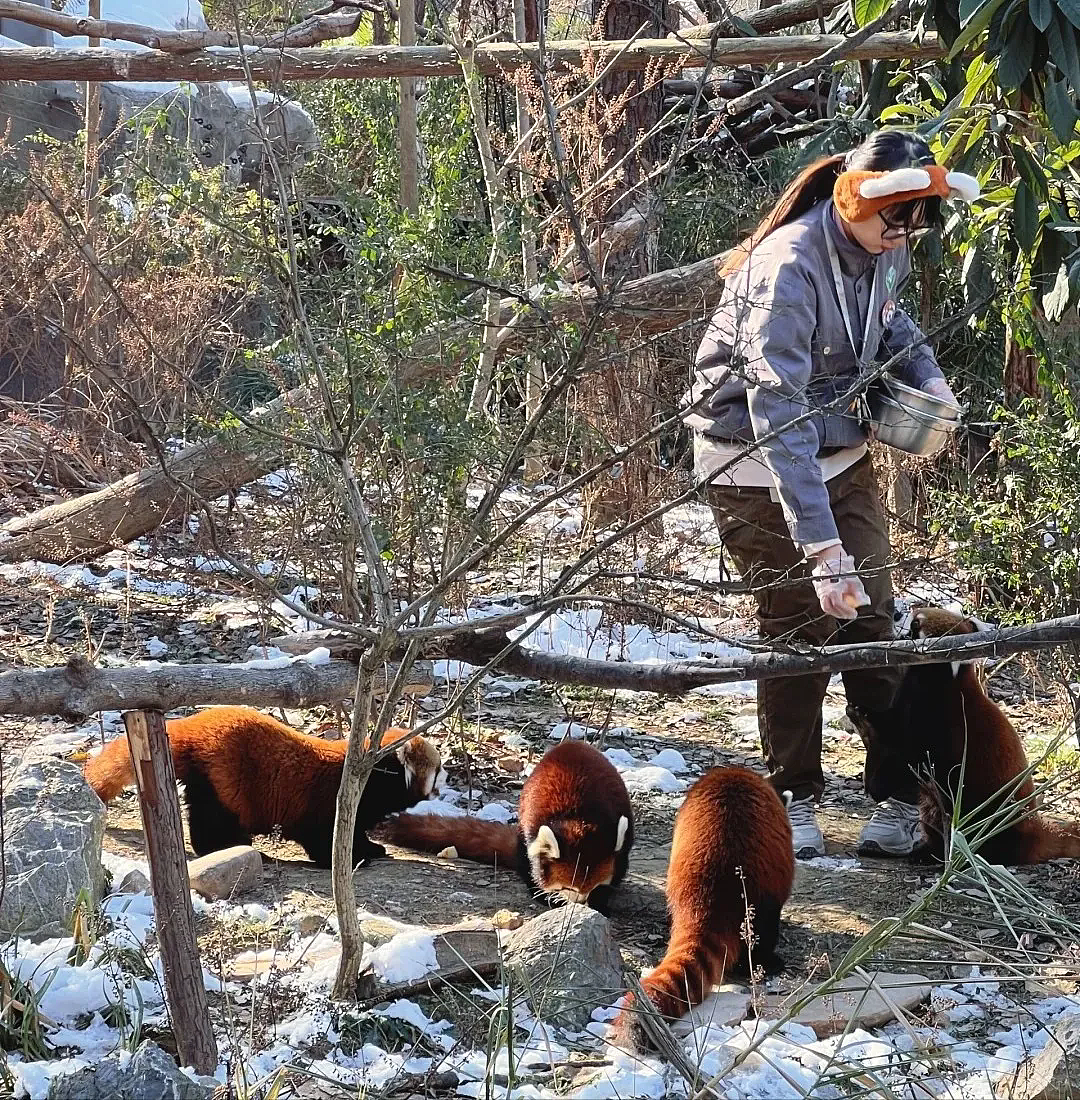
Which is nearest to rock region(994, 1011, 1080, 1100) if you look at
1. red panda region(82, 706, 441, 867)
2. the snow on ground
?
the snow on ground

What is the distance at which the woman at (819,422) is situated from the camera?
11.2ft

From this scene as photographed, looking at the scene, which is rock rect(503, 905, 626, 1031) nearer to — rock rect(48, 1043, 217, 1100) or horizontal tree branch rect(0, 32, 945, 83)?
rock rect(48, 1043, 217, 1100)

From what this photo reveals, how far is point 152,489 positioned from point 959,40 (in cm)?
385

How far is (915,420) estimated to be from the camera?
3664 mm

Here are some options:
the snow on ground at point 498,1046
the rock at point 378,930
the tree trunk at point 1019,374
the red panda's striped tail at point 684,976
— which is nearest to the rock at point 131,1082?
the snow on ground at point 498,1046

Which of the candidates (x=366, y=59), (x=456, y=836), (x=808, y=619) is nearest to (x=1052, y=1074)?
(x=808, y=619)

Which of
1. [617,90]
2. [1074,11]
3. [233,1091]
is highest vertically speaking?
[617,90]

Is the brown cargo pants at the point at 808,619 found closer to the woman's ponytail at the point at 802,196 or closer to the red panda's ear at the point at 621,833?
the red panda's ear at the point at 621,833

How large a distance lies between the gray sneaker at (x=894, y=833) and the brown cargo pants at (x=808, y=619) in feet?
0.16

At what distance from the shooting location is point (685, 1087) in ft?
8.02

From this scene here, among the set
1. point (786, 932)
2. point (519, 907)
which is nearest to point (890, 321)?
point (786, 932)

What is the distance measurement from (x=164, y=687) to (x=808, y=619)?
80.4 inches

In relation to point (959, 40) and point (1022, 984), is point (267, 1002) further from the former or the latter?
point (959, 40)

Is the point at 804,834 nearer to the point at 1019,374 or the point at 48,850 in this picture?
the point at 48,850
